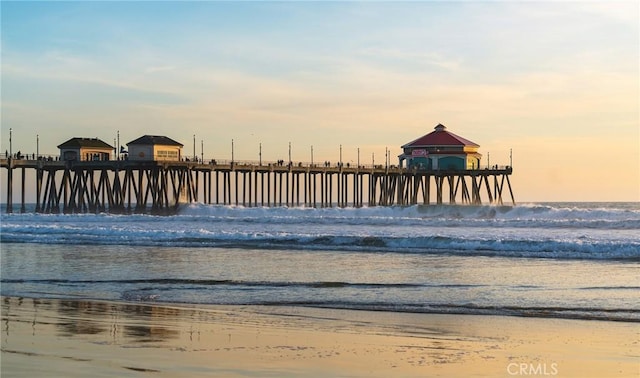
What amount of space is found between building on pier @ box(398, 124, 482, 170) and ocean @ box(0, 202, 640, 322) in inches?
1469

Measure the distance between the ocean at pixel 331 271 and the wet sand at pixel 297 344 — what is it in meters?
1.24

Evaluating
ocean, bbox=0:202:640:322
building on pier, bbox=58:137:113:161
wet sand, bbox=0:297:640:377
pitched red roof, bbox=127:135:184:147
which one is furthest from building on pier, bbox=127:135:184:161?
wet sand, bbox=0:297:640:377

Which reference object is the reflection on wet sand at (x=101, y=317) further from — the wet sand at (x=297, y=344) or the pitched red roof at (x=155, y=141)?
the pitched red roof at (x=155, y=141)

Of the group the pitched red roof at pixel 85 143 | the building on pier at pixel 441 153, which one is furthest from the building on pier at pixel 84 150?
the building on pier at pixel 441 153

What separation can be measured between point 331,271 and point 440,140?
50.5 meters

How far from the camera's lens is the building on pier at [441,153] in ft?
228

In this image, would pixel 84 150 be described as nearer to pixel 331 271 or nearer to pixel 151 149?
pixel 151 149

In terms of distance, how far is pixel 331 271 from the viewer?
20750 millimetres

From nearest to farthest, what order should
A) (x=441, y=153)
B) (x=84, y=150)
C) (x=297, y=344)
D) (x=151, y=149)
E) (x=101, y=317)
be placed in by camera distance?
(x=297, y=344)
(x=101, y=317)
(x=151, y=149)
(x=84, y=150)
(x=441, y=153)

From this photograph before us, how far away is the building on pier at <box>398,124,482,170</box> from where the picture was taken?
2731 inches

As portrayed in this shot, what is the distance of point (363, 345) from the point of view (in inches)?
433

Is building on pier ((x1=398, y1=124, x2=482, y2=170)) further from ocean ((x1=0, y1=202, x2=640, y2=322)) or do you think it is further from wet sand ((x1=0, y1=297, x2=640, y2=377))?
wet sand ((x1=0, y1=297, x2=640, y2=377))

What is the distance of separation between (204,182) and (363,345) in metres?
48.9

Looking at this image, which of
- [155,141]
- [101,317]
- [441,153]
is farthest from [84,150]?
[101,317]
